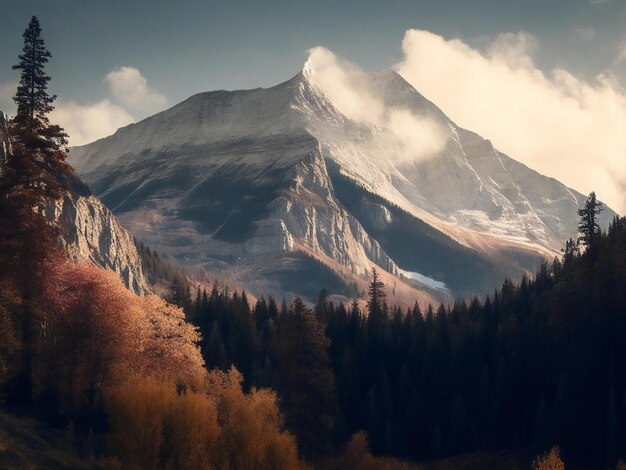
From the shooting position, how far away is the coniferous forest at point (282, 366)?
2586 inches

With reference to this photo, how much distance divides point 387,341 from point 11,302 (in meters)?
94.0

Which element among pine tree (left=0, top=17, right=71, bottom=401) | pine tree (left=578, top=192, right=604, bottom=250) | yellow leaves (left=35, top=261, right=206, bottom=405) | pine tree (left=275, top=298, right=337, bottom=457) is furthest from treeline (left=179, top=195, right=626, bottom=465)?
pine tree (left=0, top=17, right=71, bottom=401)

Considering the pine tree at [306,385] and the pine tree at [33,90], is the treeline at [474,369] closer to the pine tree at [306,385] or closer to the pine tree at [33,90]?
the pine tree at [306,385]

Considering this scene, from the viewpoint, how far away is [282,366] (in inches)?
4028

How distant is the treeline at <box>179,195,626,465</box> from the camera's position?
4080 inches

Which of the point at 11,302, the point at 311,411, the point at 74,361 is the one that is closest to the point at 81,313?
the point at 74,361

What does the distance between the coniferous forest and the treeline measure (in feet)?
0.90

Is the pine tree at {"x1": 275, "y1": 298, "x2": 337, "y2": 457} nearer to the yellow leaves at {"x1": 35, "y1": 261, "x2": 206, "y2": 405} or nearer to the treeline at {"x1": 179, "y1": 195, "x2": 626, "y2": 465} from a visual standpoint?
the treeline at {"x1": 179, "y1": 195, "x2": 626, "y2": 465}

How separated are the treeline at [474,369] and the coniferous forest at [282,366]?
0.27 metres

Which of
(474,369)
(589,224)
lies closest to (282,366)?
(474,369)

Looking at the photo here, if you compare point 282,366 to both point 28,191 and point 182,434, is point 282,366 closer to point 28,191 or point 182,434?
point 182,434

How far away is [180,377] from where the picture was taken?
276ft

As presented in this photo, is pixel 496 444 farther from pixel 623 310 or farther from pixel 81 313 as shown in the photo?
pixel 81 313

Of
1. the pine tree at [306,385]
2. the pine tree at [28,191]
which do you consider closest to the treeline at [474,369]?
the pine tree at [306,385]
